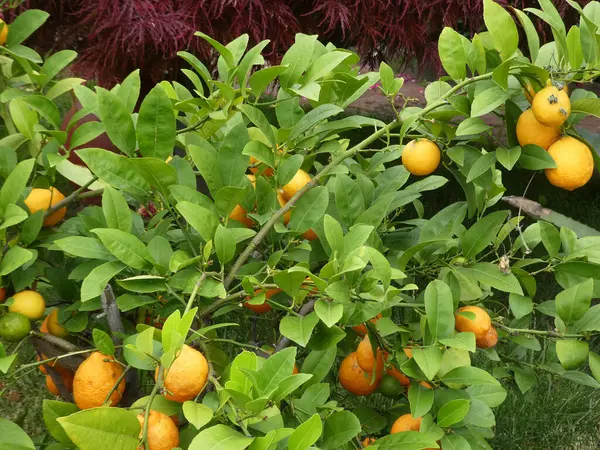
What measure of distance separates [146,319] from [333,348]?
0.29 metres

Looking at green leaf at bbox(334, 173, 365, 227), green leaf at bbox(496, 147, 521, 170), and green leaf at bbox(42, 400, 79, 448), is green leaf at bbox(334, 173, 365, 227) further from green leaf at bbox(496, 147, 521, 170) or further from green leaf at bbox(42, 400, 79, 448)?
green leaf at bbox(42, 400, 79, 448)

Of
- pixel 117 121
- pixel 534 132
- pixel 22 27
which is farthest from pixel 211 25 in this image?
pixel 534 132

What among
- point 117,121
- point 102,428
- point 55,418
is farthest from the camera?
point 117,121

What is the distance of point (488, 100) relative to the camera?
0.75m

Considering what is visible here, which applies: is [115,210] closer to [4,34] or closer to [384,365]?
[384,365]

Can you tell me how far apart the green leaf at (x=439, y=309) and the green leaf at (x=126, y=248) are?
29cm

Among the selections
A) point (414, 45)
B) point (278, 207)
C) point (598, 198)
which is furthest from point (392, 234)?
point (598, 198)

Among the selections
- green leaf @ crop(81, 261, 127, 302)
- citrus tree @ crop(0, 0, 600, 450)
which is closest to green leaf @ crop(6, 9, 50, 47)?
citrus tree @ crop(0, 0, 600, 450)

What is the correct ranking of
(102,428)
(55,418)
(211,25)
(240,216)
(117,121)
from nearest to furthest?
(102,428) → (55,418) → (117,121) → (240,216) → (211,25)

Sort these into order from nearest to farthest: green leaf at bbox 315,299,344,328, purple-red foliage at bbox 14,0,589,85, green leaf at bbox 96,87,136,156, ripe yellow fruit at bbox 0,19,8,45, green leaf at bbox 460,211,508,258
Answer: green leaf at bbox 315,299,344,328 < green leaf at bbox 96,87,136,156 < green leaf at bbox 460,211,508,258 < ripe yellow fruit at bbox 0,19,8,45 < purple-red foliage at bbox 14,0,589,85

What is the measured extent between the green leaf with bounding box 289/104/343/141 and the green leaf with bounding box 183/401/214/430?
380 mm

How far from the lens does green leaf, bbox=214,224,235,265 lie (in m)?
0.71

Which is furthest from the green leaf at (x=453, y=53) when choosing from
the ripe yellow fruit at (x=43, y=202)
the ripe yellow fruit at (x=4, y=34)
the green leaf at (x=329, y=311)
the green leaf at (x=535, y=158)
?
the ripe yellow fruit at (x=4, y=34)

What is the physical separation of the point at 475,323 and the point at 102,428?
1.55 feet
